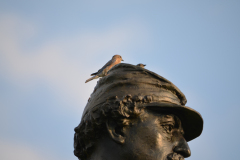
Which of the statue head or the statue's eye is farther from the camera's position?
the statue's eye

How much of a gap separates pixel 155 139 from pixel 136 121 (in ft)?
1.37

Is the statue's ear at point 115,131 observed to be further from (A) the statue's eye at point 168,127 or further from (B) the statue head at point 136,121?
(A) the statue's eye at point 168,127

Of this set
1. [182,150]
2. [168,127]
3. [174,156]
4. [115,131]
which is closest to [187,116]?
[168,127]

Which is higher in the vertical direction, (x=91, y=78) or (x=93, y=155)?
(x=91, y=78)

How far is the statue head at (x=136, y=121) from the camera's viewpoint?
685cm

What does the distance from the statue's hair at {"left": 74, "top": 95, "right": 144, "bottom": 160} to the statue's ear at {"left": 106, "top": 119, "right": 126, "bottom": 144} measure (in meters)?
0.07

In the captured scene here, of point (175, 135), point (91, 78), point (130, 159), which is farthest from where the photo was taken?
point (91, 78)

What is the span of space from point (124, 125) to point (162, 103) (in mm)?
700

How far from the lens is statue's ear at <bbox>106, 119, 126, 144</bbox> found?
6.92 metres

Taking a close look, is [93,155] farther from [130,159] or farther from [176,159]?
[176,159]

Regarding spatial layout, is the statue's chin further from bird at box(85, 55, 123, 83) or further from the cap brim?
bird at box(85, 55, 123, 83)

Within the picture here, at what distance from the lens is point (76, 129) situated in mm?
7512

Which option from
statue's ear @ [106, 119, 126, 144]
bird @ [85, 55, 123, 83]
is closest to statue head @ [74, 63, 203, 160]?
statue's ear @ [106, 119, 126, 144]

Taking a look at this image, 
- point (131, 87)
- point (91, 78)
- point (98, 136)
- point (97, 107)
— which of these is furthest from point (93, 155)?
point (91, 78)
